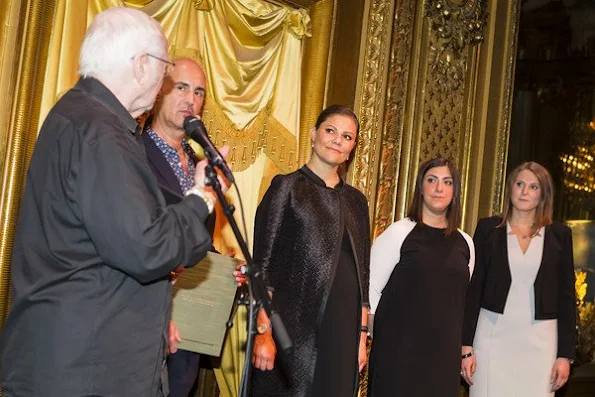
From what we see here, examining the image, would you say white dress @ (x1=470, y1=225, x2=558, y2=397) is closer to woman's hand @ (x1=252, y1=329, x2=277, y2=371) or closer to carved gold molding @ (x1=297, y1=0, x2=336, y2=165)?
carved gold molding @ (x1=297, y1=0, x2=336, y2=165)

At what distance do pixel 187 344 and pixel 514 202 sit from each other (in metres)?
2.38

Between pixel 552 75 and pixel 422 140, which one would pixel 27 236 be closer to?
pixel 422 140

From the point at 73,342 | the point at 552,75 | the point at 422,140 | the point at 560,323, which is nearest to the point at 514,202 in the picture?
the point at 560,323

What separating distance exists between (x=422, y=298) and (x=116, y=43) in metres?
2.44

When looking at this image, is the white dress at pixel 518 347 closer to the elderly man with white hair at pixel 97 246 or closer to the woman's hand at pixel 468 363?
the woman's hand at pixel 468 363

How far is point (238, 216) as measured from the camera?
4824mm

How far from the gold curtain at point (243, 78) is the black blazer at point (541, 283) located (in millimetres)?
1235

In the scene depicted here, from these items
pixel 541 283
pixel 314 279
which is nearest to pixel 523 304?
pixel 541 283

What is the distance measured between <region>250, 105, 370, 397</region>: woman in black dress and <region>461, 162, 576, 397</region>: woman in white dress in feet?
3.45

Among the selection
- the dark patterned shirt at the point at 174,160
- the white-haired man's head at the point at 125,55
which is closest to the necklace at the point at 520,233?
the dark patterned shirt at the point at 174,160

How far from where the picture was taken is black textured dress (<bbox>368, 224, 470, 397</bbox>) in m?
4.36

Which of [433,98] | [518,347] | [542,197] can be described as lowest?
[518,347]

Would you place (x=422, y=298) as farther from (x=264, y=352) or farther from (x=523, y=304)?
(x=264, y=352)

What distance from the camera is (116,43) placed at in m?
2.46
